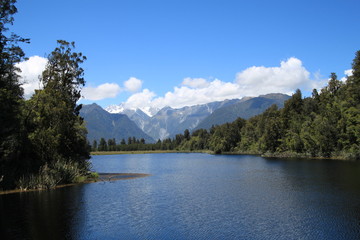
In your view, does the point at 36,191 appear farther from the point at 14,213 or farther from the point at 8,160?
the point at 14,213

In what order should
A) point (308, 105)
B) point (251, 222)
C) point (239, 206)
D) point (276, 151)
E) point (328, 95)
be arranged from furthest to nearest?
point (276, 151), point (308, 105), point (328, 95), point (239, 206), point (251, 222)

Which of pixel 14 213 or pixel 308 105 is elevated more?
pixel 308 105

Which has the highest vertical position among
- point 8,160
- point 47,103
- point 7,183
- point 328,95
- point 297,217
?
point 328,95

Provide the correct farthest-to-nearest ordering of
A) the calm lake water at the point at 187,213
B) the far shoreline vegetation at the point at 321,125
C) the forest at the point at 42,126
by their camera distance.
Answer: the far shoreline vegetation at the point at 321,125
the forest at the point at 42,126
the calm lake water at the point at 187,213

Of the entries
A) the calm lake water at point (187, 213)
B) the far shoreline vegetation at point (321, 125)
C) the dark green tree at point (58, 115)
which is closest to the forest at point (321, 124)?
the far shoreline vegetation at point (321, 125)

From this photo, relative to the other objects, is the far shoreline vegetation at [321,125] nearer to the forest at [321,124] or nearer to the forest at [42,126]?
the forest at [321,124]

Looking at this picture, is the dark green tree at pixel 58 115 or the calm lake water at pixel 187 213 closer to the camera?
the calm lake water at pixel 187 213

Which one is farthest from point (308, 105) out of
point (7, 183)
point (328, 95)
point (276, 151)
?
point (7, 183)

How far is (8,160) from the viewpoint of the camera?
152ft

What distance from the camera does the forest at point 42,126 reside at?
144ft

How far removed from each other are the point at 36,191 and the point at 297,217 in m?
37.6

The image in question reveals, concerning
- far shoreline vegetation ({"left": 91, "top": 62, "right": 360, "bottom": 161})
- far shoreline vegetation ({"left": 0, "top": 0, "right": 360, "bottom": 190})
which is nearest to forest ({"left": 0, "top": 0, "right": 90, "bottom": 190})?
far shoreline vegetation ({"left": 0, "top": 0, "right": 360, "bottom": 190})

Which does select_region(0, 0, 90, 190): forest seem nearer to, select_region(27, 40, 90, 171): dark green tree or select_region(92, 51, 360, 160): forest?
select_region(27, 40, 90, 171): dark green tree

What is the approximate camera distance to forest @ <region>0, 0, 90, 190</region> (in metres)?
44.0
